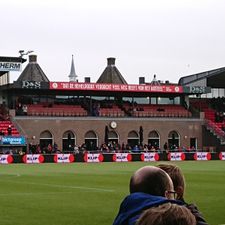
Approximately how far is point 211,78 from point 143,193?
267 feet

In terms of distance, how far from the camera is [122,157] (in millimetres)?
61469

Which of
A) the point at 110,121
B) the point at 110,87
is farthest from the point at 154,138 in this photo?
the point at 110,87

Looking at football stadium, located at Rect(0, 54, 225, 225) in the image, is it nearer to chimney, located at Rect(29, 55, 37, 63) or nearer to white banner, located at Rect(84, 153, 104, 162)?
white banner, located at Rect(84, 153, 104, 162)

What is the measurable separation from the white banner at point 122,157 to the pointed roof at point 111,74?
150ft

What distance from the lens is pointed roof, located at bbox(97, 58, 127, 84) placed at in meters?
107

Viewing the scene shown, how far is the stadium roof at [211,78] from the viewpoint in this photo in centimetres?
8276

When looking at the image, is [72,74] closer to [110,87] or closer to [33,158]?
[110,87]

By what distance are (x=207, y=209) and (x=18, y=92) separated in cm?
6225

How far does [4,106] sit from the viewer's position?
75.2m

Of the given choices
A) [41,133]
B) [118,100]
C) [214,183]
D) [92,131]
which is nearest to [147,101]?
[118,100]

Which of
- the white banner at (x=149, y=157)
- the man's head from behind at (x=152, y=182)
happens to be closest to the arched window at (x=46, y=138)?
the white banner at (x=149, y=157)

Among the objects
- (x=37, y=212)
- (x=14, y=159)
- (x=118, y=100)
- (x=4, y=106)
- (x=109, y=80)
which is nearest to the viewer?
(x=37, y=212)

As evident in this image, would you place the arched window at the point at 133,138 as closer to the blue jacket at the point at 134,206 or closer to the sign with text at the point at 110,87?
the sign with text at the point at 110,87

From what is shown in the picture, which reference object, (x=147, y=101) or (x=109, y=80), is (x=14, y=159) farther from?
(x=109, y=80)
